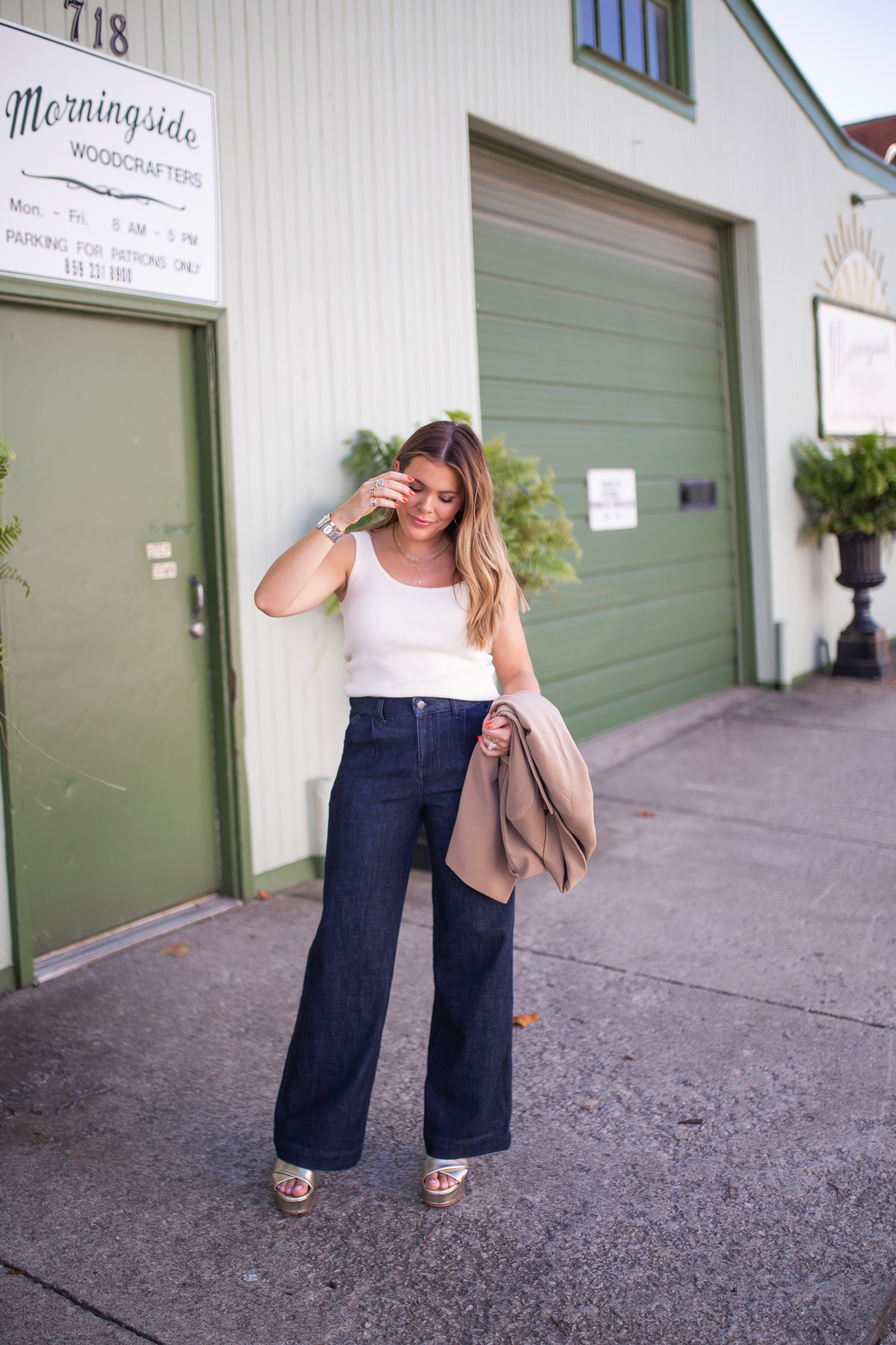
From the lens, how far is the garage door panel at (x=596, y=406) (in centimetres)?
682

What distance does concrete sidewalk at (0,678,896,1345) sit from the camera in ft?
7.82

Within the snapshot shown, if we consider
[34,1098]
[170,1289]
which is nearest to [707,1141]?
[170,1289]

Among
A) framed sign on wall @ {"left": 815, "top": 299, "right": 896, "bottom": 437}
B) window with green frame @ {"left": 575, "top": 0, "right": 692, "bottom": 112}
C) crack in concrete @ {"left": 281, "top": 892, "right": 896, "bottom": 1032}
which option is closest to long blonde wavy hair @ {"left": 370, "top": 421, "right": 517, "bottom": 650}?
crack in concrete @ {"left": 281, "top": 892, "right": 896, "bottom": 1032}

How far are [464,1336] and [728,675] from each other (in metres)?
7.60

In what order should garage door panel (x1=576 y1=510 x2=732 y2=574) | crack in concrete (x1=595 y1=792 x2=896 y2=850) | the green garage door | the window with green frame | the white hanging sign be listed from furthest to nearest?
garage door panel (x1=576 y1=510 x2=732 y2=574)
the window with green frame
the green garage door
crack in concrete (x1=595 y1=792 x2=896 y2=850)
the white hanging sign

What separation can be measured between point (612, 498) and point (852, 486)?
9.09ft

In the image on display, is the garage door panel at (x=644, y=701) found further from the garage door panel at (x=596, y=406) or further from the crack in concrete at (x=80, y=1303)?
the crack in concrete at (x=80, y=1303)

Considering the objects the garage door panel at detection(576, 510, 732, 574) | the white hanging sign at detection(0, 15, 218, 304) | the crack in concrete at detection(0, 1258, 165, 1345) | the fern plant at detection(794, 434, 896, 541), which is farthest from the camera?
the fern plant at detection(794, 434, 896, 541)

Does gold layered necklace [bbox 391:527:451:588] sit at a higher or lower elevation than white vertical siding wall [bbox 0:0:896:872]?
lower

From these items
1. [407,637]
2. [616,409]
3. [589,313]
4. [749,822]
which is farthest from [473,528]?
[616,409]

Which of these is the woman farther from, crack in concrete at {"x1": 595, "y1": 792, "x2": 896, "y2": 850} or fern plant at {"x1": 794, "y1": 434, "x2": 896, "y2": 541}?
fern plant at {"x1": 794, "y1": 434, "x2": 896, "y2": 541}

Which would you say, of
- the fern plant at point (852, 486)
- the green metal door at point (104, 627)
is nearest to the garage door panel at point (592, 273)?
the fern plant at point (852, 486)

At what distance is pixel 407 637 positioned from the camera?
8.86 ft

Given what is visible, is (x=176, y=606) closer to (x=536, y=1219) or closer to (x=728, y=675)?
(x=536, y=1219)
